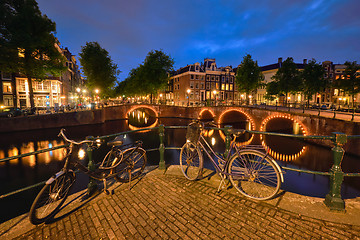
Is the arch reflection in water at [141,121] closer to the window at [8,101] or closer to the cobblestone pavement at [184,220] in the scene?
the window at [8,101]

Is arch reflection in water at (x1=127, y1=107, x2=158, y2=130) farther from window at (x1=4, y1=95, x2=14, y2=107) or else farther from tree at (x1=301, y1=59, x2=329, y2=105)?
tree at (x1=301, y1=59, x2=329, y2=105)

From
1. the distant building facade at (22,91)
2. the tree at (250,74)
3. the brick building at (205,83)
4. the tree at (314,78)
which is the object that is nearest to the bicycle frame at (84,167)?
the distant building facade at (22,91)

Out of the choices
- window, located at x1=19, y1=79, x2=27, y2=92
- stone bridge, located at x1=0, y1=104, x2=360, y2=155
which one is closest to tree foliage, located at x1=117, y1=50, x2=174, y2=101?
stone bridge, located at x1=0, y1=104, x2=360, y2=155

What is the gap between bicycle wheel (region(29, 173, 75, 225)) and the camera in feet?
9.07

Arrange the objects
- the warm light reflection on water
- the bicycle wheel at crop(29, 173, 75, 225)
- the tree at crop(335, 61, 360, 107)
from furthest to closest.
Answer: the tree at crop(335, 61, 360, 107) < the warm light reflection on water < the bicycle wheel at crop(29, 173, 75, 225)

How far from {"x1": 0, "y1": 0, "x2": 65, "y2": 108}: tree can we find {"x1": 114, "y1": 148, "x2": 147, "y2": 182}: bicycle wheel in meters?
25.8

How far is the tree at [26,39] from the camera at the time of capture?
2059cm

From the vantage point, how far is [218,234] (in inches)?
97.6

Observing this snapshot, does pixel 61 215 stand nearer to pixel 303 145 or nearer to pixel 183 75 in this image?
pixel 303 145

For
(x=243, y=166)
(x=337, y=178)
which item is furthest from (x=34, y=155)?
(x=337, y=178)

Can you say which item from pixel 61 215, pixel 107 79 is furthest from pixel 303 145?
pixel 107 79

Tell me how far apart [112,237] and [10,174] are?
13370mm

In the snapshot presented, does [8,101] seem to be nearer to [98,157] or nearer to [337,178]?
[98,157]

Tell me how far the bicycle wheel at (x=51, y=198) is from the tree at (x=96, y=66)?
34.8 metres
